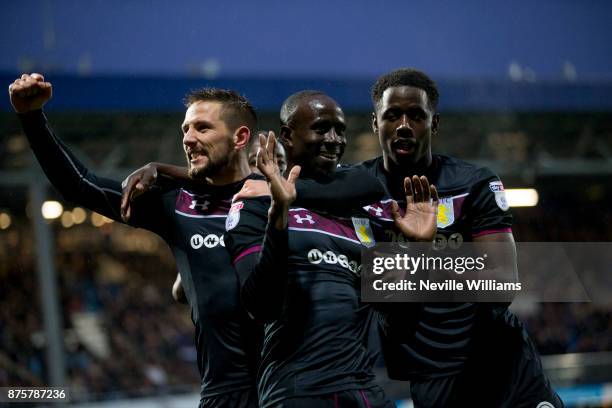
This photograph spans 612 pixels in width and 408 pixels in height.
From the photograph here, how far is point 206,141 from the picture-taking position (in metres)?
2.98

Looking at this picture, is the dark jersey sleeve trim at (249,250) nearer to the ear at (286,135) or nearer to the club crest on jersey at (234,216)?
the club crest on jersey at (234,216)

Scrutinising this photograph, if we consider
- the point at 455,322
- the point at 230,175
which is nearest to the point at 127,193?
the point at 230,175

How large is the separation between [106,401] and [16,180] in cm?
265

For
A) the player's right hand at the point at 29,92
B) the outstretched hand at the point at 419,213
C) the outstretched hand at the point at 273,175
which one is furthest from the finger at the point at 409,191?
the player's right hand at the point at 29,92

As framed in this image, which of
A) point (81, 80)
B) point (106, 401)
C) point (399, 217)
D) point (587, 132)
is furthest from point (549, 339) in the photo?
point (399, 217)

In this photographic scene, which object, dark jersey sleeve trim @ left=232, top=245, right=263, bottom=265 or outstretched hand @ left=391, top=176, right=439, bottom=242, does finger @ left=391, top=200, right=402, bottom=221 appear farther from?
dark jersey sleeve trim @ left=232, top=245, right=263, bottom=265

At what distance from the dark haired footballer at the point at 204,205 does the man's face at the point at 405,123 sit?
0.56m

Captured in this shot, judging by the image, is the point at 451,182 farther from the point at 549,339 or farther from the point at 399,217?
the point at 549,339

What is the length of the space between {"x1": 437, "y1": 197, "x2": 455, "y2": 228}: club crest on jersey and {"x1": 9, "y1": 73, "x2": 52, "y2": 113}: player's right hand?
1584 mm

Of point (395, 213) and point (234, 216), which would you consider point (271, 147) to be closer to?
point (234, 216)

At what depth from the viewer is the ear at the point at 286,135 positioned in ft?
9.24

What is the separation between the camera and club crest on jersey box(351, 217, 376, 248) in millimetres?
2783

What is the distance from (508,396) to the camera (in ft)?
10.3

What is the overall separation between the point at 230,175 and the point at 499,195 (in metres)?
1.08
